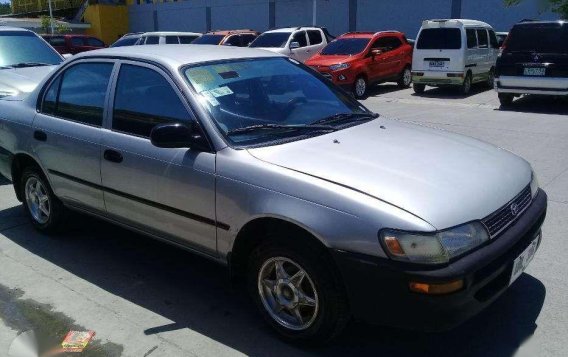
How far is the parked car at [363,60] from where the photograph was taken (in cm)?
1370

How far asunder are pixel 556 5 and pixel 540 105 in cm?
816

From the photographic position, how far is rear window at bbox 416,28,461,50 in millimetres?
13852

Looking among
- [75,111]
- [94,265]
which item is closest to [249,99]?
[75,111]

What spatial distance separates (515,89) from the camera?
11688 mm

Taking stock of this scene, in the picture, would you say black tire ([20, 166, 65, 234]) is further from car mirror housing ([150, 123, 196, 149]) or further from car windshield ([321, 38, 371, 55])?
car windshield ([321, 38, 371, 55])

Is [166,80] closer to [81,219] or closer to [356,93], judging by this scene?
[81,219]

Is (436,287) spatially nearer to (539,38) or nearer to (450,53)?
(539,38)

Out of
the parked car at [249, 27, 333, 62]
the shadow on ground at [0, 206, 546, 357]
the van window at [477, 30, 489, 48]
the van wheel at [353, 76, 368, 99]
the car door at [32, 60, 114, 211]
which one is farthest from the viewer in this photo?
the parked car at [249, 27, 333, 62]

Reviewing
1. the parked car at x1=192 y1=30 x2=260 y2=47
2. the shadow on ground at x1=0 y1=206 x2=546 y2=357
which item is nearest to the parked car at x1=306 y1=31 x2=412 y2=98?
the parked car at x1=192 y1=30 x2=260 y2=47

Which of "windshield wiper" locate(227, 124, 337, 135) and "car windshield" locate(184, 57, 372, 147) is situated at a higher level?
"car windshield" locate(184, 57, 372, 147)

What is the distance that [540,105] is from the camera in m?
12.2

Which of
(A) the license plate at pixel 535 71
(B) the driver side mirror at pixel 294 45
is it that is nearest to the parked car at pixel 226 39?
(B) the driver side mirror at pixel 294 45

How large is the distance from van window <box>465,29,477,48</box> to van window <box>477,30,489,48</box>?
0.31 m

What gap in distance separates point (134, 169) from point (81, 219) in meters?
1.77
